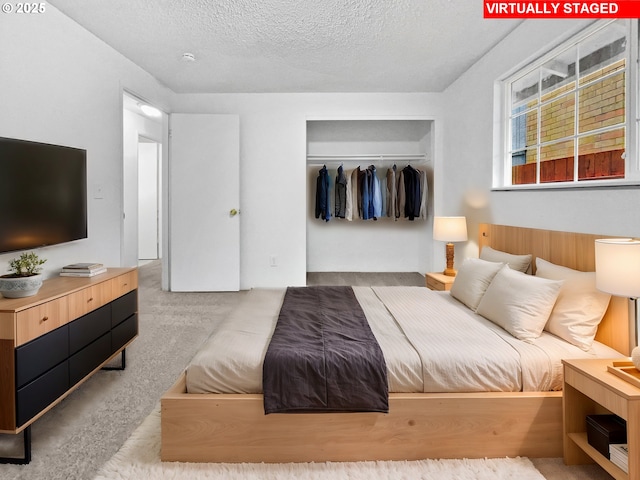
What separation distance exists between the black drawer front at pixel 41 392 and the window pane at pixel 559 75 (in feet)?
11.2

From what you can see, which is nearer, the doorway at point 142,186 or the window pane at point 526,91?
the window pane at point 526,91

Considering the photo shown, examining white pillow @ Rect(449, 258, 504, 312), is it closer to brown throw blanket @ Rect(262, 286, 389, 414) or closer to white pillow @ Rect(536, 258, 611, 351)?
white pillow @ Rect(536, 258, 611, 351)

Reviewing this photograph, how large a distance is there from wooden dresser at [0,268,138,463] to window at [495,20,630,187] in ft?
9.60

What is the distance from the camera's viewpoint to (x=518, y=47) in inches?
130

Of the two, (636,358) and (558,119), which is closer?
(636,358)

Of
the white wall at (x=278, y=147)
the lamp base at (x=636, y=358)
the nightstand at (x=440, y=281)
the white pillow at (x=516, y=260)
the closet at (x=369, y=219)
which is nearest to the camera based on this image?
the lamp base at (x=636, y=358)

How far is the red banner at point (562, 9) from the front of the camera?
2.25 m

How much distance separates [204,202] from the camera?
5.23 m

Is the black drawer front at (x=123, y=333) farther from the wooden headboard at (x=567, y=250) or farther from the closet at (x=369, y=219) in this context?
the closet at (x=369, y=219)

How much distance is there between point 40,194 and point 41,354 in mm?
1036

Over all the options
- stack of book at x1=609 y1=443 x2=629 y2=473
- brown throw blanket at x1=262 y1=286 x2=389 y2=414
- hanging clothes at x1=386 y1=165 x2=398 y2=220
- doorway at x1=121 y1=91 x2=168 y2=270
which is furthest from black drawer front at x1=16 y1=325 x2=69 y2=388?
doorway at x1=121 y1=91 x2=168 y2=270

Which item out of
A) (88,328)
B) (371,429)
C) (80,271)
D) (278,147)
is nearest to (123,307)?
A: (80,271)

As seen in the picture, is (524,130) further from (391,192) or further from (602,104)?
(391,192)

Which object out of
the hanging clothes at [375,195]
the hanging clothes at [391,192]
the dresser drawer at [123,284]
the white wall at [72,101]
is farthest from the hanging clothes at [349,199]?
the dresser drawer at [123,284]
